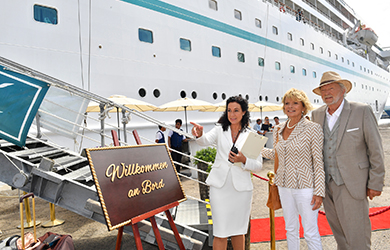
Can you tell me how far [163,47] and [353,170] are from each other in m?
7.91

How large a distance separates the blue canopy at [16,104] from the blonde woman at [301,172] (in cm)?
263

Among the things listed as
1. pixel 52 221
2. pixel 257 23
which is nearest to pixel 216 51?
pixel 257 23

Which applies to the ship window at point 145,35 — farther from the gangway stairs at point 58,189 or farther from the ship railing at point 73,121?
the gangway stairs at point 58,189

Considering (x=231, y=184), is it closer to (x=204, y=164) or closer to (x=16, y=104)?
(x=204, y=164)

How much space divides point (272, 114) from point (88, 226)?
46.2 feet

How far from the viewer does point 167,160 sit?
8.88ft

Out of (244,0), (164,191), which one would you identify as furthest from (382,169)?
(244,0)

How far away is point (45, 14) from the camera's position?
6730 millimetres

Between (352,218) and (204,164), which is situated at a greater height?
(204,164)

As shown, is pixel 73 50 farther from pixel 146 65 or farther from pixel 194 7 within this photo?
pixel 194 7

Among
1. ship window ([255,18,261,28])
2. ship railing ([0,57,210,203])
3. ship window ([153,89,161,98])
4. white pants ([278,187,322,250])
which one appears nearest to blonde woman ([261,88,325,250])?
white pants ([278,187,322,250])

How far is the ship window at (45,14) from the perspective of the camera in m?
6.59

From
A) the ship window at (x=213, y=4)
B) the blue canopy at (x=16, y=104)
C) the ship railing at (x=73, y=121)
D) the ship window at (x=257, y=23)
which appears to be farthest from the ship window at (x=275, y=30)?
the blue canopy at (x=16, y=104)

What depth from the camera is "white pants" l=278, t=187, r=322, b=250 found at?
2334 mm
